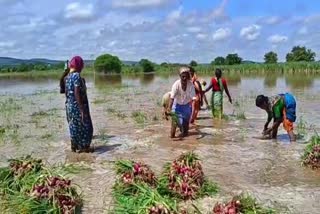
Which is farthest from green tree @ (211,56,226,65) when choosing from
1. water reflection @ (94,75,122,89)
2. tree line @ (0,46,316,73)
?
water reflection @ (94,75,122,89)

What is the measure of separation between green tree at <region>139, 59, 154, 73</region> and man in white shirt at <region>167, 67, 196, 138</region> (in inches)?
2779

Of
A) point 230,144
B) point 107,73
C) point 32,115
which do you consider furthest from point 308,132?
point 107,73

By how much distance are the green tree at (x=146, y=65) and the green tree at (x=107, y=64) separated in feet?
14.4

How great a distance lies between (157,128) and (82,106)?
3.57 metres

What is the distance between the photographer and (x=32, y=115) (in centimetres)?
1547

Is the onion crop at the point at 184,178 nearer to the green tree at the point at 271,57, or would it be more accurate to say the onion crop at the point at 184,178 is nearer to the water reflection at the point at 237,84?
the water reflection at the point at 237,84

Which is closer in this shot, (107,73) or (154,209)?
(154,209)

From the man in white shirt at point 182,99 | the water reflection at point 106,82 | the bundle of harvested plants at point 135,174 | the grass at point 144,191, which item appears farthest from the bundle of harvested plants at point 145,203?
the water reflection at point 106,82

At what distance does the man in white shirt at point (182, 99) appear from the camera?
9.50 meters

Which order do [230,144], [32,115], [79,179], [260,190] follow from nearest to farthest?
1. [260,190]
2. [79,179]
3. [230,144]
4. [32,115]

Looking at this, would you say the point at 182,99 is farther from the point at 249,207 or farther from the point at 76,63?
the point at 249,207

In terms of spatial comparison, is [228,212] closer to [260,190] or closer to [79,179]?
[260,190]

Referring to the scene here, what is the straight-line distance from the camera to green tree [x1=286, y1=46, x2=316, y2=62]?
242ft

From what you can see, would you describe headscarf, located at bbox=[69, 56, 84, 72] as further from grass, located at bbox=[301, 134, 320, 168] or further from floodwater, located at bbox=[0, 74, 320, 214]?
grass, located at bbox=[301, 134, 320, 168]
